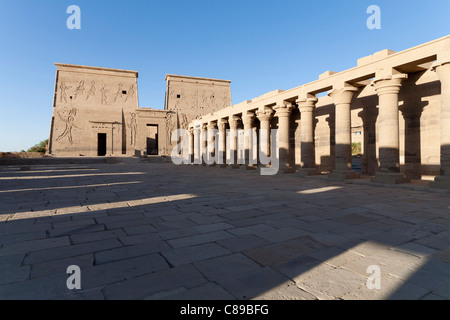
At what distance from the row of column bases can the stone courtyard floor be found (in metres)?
3.23

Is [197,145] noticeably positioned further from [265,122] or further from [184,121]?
[184,121]

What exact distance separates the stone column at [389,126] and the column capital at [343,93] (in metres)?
1.32

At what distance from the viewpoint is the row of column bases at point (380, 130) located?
7.25m

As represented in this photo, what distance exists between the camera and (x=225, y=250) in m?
2.92

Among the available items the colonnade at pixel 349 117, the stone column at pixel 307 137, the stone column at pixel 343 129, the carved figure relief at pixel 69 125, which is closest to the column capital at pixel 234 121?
the colonnade at pixel 349 117

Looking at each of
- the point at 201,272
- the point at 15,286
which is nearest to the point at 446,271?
the point at 201,272

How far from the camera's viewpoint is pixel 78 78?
105ft

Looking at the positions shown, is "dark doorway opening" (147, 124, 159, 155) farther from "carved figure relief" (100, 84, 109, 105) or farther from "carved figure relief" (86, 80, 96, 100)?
"carved figure relief" (86, 80, 96, 100)

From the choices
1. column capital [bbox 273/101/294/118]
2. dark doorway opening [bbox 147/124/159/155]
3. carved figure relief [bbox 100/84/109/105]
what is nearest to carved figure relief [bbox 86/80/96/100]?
carved figure relief [bbox 100/84/109/105]

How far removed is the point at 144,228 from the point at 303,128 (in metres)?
10.4

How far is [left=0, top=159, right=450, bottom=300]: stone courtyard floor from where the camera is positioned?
2.09 metres

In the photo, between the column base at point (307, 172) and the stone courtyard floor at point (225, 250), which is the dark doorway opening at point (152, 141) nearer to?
the column base at point (307, 172)

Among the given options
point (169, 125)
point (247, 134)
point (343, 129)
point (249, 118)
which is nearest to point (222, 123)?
point (249, 118)

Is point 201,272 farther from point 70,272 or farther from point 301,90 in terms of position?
point 301,90
